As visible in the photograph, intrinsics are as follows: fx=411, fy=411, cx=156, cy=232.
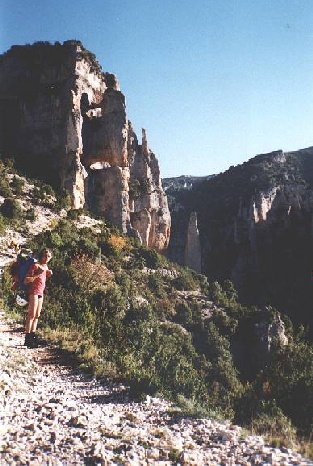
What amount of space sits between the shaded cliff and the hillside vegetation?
56.9ft

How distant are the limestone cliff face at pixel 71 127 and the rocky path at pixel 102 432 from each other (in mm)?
29696

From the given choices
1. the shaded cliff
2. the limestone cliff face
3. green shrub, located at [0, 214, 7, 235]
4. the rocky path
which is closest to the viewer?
the rocky path

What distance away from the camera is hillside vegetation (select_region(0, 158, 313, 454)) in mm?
7309

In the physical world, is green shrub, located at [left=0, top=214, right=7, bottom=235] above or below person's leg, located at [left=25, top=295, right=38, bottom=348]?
above

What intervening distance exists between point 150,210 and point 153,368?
125 ft

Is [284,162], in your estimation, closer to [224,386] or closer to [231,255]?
[231,255]

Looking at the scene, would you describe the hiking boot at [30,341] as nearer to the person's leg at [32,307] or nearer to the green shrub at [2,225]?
the person's leg at [32,307]

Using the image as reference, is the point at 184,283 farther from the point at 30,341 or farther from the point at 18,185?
the point at 30,341

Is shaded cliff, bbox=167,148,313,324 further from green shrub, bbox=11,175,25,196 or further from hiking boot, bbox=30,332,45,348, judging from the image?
hiking boot, bbox=30,332,45,348

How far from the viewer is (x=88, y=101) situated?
134ft

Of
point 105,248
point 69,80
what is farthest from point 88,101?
point 105,248

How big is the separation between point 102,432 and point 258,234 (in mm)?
65947

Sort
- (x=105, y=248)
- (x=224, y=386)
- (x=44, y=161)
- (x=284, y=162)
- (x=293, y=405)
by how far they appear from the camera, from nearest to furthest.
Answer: (x=293, y=405) → (x=224, y=386) → (x=105, y=248) → (x=44, y=161) → (x=284, y=162)

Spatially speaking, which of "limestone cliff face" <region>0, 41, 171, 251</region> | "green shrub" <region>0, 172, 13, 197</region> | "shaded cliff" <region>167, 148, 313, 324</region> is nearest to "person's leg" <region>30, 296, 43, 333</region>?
"green shrub" <region>0, 172, 13, 197</region>
